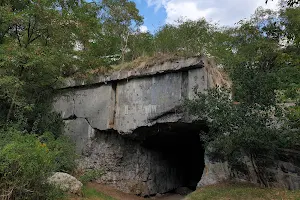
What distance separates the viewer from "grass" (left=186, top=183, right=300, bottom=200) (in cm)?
708

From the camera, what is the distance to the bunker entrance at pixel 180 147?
400 inches

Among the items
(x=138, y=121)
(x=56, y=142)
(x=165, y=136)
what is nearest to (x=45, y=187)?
(x=56, y=142)

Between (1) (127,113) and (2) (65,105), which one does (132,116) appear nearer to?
(1) (127,113)

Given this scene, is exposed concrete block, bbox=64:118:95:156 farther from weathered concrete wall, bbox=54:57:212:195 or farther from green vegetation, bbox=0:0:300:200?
green vegetation, bbox=0:0:300:200

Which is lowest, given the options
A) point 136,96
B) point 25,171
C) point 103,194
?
point 103,194

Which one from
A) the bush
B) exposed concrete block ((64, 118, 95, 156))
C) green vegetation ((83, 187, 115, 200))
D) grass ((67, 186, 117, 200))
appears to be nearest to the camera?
the bush

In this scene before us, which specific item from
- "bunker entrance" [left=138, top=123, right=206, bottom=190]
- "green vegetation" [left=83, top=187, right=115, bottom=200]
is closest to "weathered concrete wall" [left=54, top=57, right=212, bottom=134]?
"bunker entrance" [left=138, top=123, right=206, bottom=190]

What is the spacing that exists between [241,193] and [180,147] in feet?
20.0

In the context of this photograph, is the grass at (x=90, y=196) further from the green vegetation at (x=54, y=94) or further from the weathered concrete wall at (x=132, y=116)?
the weathered concrete wall at (x=132, y=116)

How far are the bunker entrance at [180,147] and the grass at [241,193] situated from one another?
2.03 meters

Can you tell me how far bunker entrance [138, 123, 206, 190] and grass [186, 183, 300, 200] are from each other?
2.03 meters

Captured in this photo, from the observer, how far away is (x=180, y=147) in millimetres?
13578

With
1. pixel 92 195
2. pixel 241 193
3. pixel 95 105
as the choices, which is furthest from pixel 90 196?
pixel 241 193

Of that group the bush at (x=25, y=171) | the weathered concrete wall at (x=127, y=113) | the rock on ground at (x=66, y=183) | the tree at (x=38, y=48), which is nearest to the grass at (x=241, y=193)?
the weathered concrete wall at (x=127, y=113)
